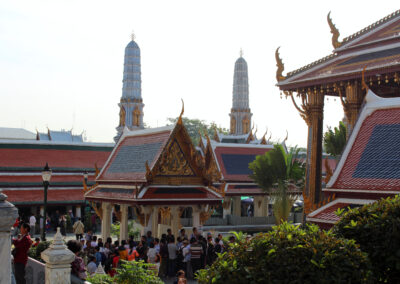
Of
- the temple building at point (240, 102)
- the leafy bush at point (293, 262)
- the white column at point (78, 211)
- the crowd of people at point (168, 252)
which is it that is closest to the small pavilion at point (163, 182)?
the crowd of people at point (168, 252)

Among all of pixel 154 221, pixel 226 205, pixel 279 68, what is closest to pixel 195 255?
pixel 154 221

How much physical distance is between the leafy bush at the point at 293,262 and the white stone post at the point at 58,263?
12.6ft

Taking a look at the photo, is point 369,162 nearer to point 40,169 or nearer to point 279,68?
point 279,68

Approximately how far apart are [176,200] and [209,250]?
3080 millimetres

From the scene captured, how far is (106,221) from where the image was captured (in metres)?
21.8

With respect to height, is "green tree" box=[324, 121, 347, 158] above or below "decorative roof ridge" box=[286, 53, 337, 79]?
below

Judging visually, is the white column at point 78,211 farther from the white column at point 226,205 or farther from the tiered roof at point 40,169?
the white column at point 226,205

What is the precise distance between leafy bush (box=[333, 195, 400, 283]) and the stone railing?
238 inches

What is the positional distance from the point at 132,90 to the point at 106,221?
46.8 meters

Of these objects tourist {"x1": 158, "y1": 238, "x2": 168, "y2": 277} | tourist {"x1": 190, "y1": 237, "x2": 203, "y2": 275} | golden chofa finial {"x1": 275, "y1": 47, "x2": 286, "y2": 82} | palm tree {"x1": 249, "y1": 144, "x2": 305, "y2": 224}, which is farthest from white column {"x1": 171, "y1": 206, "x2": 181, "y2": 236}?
palm tree {"x1": 249, "y1": 144, "x2": 305, "y2": 224}

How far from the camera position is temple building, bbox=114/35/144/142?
67.1m

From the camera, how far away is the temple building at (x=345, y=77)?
19.5 metres

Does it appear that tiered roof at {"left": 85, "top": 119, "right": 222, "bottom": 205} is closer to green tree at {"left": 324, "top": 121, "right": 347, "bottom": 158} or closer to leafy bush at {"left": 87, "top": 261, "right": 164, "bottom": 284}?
leafy bush at {"left": 87, "top": 261, "right": 164, "bottom": 284}

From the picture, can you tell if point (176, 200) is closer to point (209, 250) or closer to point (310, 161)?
point (209, 250)
